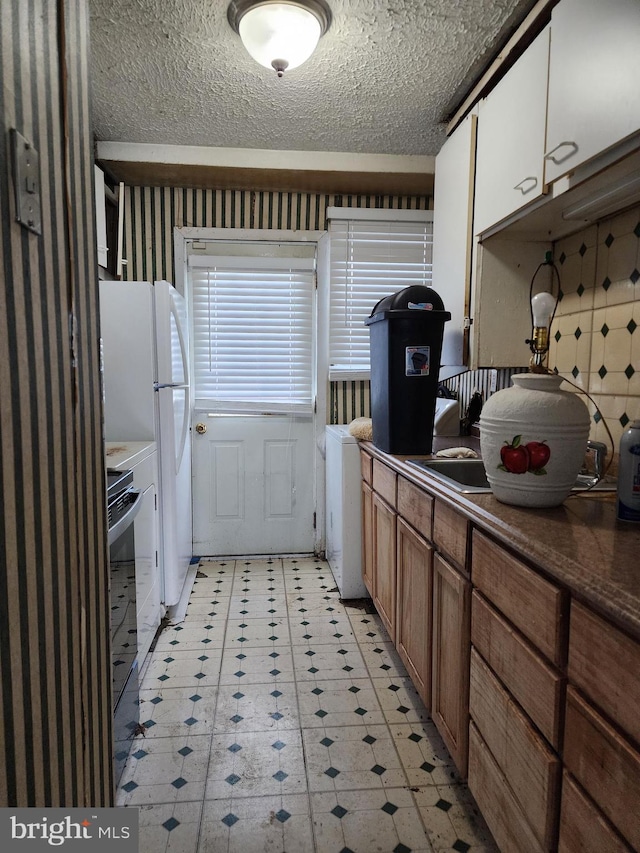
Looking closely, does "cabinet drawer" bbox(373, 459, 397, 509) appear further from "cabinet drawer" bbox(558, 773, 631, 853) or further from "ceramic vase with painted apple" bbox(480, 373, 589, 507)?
"cabinet drawer" bbox(558, 773, 631, 853)

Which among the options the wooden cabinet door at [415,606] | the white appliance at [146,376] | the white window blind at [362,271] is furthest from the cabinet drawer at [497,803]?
the white window blind at [362,271]

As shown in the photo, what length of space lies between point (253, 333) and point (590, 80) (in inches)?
96.2

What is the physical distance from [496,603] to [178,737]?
49.8 inches

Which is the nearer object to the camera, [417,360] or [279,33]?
[279,33]

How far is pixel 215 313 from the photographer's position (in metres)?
3.45

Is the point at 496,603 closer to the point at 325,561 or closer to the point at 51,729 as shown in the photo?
the point at 51,729

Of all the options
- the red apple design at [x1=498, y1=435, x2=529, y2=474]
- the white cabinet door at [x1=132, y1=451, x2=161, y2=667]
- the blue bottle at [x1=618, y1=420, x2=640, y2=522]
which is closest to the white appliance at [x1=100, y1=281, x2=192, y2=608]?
the white cabinet door at [x1=132, y1=451, x2=161, y2=667]

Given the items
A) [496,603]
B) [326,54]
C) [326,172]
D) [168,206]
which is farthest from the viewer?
[168,206]

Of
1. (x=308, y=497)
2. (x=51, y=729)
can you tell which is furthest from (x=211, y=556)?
(x=51, y=729)

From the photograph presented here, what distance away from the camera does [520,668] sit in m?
1.12

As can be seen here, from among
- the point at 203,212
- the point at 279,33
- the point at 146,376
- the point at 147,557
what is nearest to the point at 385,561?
the point at 147,557

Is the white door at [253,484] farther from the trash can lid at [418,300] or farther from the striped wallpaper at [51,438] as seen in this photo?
the striped wallpaper at [51,438]

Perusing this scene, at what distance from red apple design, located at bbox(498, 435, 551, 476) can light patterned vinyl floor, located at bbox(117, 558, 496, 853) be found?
102 centimetres

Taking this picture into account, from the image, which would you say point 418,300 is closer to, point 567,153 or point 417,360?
point 417,360
